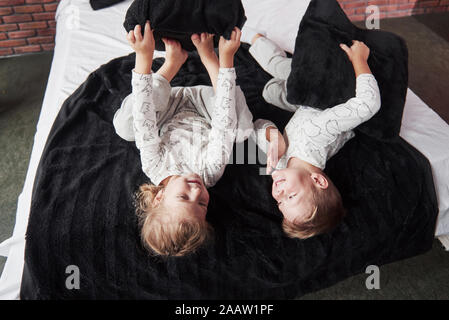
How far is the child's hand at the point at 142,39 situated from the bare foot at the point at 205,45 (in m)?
0.14

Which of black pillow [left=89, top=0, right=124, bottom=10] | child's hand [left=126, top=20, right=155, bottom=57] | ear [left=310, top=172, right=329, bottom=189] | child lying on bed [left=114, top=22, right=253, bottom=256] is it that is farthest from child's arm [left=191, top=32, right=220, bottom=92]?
black pillow [left=89, top=0, right=124, bottom=10]

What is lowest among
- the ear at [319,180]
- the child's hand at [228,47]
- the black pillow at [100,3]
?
the ear at [319,180]

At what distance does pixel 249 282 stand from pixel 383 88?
0.80 m

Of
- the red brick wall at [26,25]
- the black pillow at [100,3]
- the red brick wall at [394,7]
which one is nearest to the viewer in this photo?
the black pillow at [100,3]

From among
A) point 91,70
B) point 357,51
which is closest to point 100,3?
point 91,70

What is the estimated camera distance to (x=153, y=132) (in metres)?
1.10

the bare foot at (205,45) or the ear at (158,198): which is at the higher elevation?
the bare foot at (205,45)

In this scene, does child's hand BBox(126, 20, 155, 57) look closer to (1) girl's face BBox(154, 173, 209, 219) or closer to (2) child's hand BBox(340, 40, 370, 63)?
(1) girl's face BBox(154, 173, 209, 219)

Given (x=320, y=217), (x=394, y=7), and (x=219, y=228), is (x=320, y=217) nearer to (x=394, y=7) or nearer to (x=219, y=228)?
(x=219, y=228)

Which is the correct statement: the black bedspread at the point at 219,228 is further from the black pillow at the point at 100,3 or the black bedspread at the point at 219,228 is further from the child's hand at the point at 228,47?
the black pillow at the point at 100,3

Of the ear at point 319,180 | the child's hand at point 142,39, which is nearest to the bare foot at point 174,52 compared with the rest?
the child's hand at point 142,39

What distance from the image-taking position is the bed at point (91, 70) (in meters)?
1.06

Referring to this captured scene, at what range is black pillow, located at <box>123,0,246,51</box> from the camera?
941 millimetres
